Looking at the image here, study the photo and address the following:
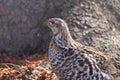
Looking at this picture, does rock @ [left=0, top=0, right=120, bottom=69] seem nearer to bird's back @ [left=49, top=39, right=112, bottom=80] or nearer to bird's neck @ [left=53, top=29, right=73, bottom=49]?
bird's neck @ [left=53, top=29, right=73, bottom=49]

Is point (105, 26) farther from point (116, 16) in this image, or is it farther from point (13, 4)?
point (13, 4)

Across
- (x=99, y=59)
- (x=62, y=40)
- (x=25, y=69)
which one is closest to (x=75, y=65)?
(x=99, y=59)

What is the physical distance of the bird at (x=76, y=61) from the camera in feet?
22.6

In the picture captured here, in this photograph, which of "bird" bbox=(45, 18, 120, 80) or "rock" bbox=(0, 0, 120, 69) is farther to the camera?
"rock" bbox=(0, 0, 120, 69)

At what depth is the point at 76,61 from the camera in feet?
22.9

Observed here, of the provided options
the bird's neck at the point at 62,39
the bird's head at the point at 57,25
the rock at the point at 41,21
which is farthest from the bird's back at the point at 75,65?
the rock at the point at 41,21

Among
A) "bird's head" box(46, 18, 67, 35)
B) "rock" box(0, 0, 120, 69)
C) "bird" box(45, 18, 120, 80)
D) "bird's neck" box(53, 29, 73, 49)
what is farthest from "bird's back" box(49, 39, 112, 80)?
"rock" box(0, 0, 120, 69)

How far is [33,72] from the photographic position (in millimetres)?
8258

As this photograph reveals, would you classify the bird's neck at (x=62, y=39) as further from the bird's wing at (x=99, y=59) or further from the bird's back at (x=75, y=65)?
the bird's wing at (x=99, y=59)

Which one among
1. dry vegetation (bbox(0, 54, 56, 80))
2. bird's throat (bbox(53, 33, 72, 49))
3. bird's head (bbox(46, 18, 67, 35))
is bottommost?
dry vegetation (bbox(0, 54, 56, 80))

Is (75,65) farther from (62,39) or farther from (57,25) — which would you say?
(57,25)

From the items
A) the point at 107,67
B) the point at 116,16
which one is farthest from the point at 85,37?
the point at 107,67

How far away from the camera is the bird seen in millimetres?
6887

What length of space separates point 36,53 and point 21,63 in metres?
0.66
